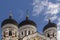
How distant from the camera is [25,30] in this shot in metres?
55.7

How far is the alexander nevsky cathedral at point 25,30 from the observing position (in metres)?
53.1

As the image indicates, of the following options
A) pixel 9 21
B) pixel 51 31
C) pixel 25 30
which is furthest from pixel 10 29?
pixel 51 31

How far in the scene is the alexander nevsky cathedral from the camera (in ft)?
174

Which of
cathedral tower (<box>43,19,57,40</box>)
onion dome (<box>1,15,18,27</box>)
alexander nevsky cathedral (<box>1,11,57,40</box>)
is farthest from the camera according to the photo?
cathedral tower (<box>43,19,57,40</box>)

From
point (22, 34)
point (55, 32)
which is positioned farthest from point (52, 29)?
point (22, 34)

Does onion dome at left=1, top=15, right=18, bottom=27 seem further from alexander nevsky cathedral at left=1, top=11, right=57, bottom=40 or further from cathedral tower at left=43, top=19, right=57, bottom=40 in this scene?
cathedral tower at left=43, top=19, right=57, bottom=40

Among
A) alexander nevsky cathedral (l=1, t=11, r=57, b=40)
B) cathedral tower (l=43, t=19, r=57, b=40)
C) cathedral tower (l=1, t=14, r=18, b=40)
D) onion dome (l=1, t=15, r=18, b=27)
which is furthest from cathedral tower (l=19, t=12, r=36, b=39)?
cathedral tower (l=43, t=19, r=57, b=40)

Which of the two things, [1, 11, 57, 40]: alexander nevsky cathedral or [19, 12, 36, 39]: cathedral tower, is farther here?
[19, 12, 36, 39]: cathedral tower

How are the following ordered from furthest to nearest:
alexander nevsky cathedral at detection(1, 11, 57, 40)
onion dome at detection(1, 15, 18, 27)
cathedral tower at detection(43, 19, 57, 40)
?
cathedral tower at detection(43, 19, 57, 40) → onion dome at detection(1, 15, 18, 27) → alexander nevsky cathedral at detection(1, 11, 57, 40)

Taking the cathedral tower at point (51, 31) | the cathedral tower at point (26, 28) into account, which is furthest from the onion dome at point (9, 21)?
the cathedral tower at point (51, 31)

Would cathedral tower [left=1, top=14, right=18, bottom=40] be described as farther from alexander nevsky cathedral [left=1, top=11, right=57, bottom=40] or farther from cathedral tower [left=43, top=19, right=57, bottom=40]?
cathedral tower [left=43, top=19, right=57, bottom=40]

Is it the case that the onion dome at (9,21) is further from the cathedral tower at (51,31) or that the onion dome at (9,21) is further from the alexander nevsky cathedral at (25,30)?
the cathedral tower at (51,31)

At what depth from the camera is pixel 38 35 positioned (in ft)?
175

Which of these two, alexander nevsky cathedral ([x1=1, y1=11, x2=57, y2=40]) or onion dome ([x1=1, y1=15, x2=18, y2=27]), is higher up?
onion dome ([x1=1, y1=15, x2=18, y2=27])
